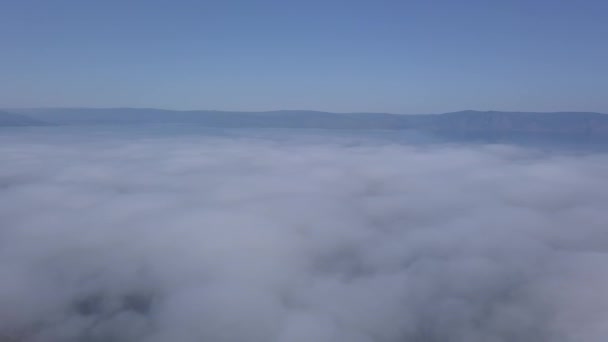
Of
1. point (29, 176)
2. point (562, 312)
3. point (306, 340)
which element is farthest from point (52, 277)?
point (29, 176)

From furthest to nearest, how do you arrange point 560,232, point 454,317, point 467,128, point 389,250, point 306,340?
1. point 467,128
2. point 560,232
3. point 389,250
4. point 454,317
5. point 306,340

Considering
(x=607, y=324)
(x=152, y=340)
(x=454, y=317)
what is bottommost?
(x=152, y=340)

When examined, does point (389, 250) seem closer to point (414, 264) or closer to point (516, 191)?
point (414, 264)

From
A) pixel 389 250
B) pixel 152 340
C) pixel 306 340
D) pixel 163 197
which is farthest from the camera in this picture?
pixel 163 197

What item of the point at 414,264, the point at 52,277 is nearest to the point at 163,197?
the point at 52,277

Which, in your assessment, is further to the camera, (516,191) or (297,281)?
(516,191)

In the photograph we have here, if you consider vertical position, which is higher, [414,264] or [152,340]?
[414,264]
